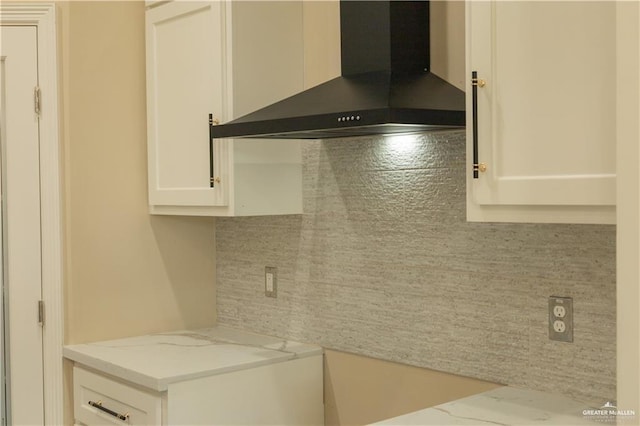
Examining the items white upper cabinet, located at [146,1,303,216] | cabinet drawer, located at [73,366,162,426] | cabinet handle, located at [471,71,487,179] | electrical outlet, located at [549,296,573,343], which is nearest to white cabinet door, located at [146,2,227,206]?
white upper cabinet, located at [146,1,303,216]

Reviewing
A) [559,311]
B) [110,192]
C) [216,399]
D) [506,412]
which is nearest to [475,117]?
[559,311]

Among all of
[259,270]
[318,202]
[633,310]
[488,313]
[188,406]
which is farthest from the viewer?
[259,270]

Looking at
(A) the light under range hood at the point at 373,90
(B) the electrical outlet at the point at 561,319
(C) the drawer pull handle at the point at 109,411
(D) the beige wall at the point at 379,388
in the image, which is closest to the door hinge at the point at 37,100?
(A) the light under range hood at the point at 373,90

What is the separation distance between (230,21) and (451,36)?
0.75 meters

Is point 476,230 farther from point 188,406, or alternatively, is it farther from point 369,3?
point 188,406

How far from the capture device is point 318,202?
2906 mm

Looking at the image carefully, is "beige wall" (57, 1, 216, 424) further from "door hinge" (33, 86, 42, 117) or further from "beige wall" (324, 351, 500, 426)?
"beige wall" (324, 351, 500, 426)

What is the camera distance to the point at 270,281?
3111 mm

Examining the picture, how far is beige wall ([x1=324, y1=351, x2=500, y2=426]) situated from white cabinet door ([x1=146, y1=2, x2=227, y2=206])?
72 centimetres

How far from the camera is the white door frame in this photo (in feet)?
9.74

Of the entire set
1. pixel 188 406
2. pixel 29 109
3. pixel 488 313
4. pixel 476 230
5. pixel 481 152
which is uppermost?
pixel 29 109

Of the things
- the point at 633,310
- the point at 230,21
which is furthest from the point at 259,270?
the point at 633,310

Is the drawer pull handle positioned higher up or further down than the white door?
further down

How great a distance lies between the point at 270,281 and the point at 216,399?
624 mm
